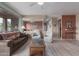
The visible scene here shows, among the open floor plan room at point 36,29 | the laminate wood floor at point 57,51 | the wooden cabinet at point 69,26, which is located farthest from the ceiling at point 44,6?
the wooden cabinet at point 69,26

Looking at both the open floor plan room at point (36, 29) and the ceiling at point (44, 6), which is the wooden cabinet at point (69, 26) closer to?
the open floor plan room at point (36, 29)

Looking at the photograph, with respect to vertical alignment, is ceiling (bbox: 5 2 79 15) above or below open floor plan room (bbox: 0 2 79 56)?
above

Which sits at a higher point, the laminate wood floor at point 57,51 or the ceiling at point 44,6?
the ceiling at point 44,6

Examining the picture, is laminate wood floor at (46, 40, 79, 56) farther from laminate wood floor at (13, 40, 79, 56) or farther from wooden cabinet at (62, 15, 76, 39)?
wooden cabinet at (62, 15, 76, 39)

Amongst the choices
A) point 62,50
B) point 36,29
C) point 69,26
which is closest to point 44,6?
point 36,29

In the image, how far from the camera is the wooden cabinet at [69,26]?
35.5 feet

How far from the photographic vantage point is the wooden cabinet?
10828 mm

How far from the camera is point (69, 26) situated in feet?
35.6

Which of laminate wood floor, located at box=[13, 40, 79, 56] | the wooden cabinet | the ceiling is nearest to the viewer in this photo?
laminate wood floor, located at box=[13, 40, 79, 56]

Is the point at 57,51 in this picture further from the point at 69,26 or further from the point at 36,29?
the point at 69,26

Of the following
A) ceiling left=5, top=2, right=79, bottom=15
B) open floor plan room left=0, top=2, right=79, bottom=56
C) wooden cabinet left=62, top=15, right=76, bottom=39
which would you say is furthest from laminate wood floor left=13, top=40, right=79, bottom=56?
wooden cabinet left=62, top=15, right=76, bottom=39

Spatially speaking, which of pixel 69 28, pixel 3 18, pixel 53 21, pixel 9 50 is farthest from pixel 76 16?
pixel 9 50

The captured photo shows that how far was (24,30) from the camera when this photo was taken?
858cm

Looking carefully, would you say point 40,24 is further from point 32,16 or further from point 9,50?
point 9,50
